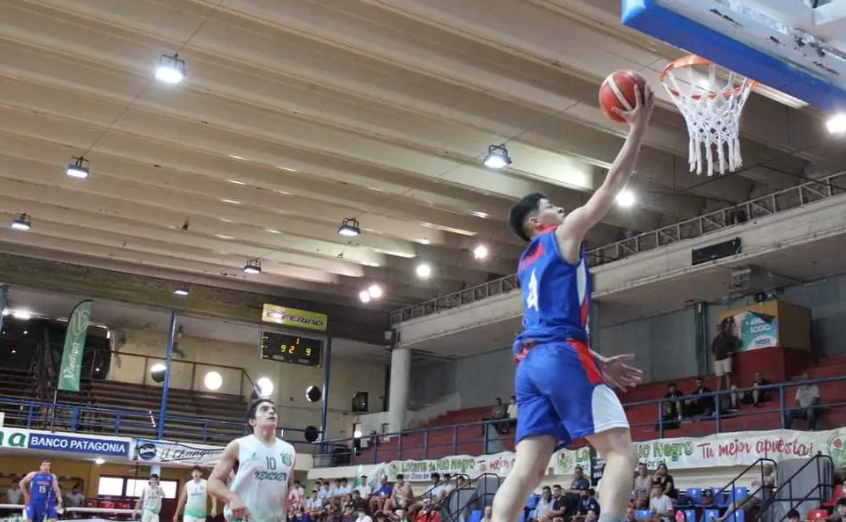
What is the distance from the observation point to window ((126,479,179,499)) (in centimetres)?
2880

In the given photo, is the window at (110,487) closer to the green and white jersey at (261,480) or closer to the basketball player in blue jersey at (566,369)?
the green and white jersey at (261,480)

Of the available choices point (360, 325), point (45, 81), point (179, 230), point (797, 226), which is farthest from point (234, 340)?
point (797, 226)

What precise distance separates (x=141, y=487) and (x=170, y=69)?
1970 centimetres

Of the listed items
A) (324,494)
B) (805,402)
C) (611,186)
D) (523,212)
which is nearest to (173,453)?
(324,494)

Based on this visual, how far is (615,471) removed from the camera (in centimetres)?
375

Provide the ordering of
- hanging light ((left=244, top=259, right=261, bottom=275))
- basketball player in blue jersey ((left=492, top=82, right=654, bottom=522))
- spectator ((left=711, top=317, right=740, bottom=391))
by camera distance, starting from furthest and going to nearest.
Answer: hanging light ((left=244, top=259, right=261, bottom=275)) → spectator ((left=711, top=317, right=740, bottom=391)) → basketball player in blue jersey ((left=492, top=82, right=654, bottom=522))

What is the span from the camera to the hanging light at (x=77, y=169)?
17.0 m

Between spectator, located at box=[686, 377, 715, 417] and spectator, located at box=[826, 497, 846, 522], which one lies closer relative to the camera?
spectator, located at box=[826, 497, 846, 522]

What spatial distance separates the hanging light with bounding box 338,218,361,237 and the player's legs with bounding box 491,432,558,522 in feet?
52.7

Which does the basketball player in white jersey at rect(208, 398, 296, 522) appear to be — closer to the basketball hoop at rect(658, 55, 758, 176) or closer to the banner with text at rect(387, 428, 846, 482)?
the basketball hoop at rect(658, 55, 758, 176)

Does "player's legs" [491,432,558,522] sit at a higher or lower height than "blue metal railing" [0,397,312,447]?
lower

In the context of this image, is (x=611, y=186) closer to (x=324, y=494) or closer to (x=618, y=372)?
(x=618, y=372)

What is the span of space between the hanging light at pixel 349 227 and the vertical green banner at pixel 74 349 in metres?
8.64

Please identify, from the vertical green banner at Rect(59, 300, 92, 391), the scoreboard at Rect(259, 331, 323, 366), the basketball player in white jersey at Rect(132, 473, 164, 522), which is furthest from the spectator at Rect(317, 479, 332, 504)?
the vertical green banner at Rect(59, 300, 92, 391)
